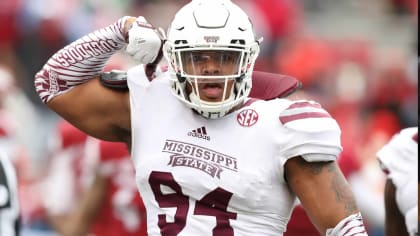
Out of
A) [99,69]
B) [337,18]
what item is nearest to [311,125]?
[99,69]

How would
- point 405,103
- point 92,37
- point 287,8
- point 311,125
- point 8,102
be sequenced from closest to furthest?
point 311,125 < point 92,37 < point 8,102 < point 405,103 < point 287,8

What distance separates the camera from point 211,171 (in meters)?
5.30

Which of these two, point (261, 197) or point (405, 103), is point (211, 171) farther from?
point (405, 103)

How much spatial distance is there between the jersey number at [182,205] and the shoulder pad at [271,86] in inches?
17.1

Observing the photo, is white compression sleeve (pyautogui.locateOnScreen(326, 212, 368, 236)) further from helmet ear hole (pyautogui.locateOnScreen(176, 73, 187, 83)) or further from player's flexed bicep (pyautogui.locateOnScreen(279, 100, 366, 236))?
helmet ear hole (pyautogui.locateOnScreen(176, 73, 187, 83))

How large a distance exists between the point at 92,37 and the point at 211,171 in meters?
0.81

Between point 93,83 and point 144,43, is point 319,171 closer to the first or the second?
point 144,43

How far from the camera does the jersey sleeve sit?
5160mm

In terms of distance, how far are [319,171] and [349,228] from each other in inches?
8.8

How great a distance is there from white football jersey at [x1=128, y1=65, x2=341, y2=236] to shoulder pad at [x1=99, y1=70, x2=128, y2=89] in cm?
18

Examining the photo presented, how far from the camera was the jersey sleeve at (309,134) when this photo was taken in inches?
203

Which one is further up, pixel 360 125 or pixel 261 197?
pixel 261 197

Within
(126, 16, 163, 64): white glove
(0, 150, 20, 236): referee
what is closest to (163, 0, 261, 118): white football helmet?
(126, 16, 163, 64): white glove

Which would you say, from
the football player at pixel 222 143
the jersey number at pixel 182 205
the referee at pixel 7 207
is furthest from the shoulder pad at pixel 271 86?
the referee at pixel 7 207
